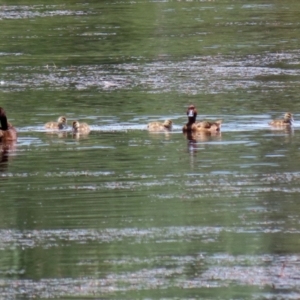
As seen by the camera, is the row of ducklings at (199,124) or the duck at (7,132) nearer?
the duck at (7,132)

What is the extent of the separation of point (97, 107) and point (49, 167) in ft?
23.0

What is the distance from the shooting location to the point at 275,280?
1123cm

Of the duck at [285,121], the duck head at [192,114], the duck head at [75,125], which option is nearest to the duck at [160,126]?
the duck head at [192,114]

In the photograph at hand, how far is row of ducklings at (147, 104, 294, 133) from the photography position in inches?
830

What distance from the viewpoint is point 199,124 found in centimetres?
2106

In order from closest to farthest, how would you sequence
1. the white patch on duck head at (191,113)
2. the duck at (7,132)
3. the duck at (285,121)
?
the duck at (7,132) → the duck at (285,121) → the white patch on duck head at (191,113)

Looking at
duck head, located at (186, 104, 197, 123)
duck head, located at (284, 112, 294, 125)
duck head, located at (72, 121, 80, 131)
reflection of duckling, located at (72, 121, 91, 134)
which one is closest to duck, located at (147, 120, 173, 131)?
duck head, located at (186, 104, 197, 123)

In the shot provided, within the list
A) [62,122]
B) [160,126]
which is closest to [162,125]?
[160,126]

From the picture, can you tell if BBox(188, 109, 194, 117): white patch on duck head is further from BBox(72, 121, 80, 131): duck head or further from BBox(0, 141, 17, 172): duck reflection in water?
BBox(0, 141, 17, 172): duck reflection in water

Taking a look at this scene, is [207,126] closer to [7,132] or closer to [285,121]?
[285,121]

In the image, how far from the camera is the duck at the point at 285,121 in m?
21.2

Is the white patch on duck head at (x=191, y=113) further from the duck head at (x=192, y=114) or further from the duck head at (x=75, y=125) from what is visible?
the duck head at (x=75, y=125)

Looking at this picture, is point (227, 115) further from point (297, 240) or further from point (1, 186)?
point (297, 240)

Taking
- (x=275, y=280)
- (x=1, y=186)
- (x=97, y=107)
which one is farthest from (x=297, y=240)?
(x=97, y=107)
